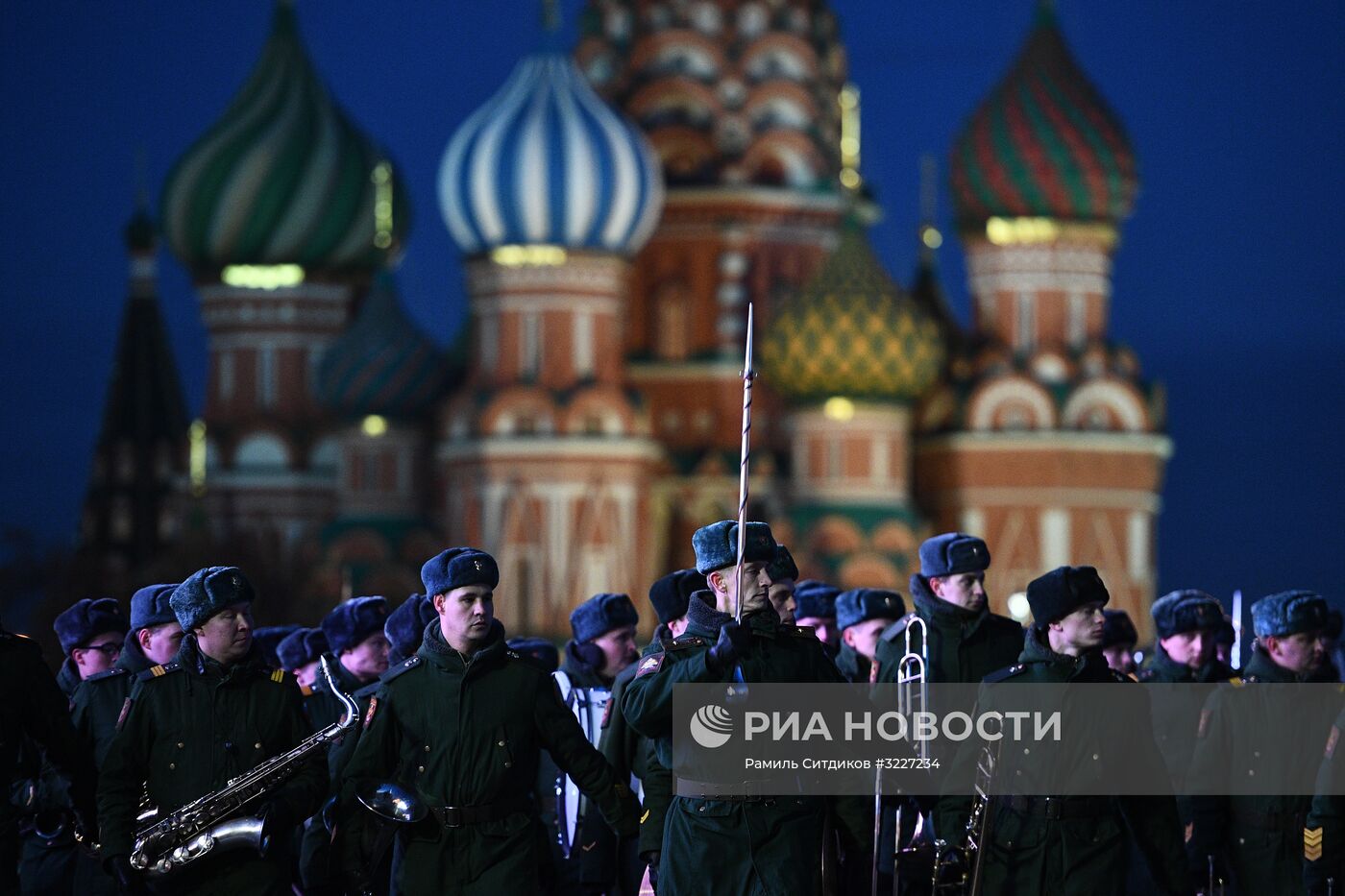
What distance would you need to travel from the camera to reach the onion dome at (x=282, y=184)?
37.7 meters

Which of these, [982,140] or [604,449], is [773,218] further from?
[604,449]

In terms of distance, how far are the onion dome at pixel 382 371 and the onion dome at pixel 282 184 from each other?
2287 millimetres

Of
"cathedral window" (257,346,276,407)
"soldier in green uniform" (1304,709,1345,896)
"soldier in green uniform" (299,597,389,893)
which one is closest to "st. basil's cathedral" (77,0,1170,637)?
"cathedral window" (257,346,276,407)

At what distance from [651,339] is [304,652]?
27.4 metres

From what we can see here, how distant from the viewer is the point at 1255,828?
27.4 feet

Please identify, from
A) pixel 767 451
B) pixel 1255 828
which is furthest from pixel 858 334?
pixel 1255 828

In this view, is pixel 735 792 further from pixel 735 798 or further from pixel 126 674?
pixel 126 674

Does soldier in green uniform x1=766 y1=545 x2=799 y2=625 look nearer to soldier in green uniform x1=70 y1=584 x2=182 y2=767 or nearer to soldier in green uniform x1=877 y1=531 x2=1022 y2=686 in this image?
soldier in green uniform x1=877 y1=531 x2=1022 y2=686

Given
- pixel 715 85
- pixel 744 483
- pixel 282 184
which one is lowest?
pixel 744 483

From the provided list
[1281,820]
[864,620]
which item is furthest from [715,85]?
[1281,820]

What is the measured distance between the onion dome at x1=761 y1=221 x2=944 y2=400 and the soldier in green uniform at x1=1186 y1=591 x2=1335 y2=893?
25.5 metres

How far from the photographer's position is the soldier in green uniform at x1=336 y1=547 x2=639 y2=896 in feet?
24.1

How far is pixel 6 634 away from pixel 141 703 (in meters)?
0.51

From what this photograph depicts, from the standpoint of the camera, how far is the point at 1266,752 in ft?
27.4
